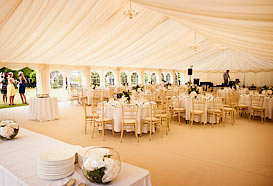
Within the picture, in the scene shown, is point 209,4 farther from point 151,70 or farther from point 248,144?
point 151,70

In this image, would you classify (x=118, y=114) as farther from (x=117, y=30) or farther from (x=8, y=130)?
(x=117, y=30)

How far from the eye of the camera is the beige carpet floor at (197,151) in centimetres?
315

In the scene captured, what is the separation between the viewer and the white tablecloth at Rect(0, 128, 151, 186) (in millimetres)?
1372

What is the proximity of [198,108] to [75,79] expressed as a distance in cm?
1036

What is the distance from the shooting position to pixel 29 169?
154 centimetres

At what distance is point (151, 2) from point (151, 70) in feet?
53.3

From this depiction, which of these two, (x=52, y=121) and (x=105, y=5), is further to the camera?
(x=52, y=121)

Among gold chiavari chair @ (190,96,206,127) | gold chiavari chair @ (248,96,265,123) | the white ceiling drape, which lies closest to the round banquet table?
gold chiavari chair @ (190,96,206,127)

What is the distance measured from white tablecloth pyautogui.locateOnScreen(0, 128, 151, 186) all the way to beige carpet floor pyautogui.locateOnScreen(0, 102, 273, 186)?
1660 millimetres

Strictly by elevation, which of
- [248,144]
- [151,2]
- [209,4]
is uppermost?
[151,2]

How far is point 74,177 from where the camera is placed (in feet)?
4.66

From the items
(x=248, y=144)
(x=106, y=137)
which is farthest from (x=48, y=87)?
(x=248, y=144)

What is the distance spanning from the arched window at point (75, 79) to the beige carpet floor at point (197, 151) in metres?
7.46

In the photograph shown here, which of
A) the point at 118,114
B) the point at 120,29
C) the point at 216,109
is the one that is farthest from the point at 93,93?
the point at 216,109
